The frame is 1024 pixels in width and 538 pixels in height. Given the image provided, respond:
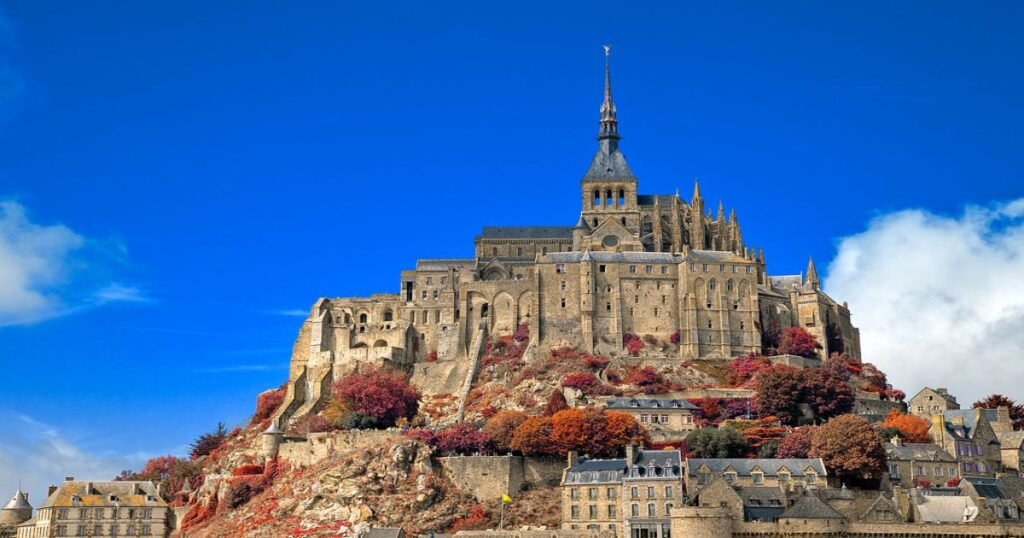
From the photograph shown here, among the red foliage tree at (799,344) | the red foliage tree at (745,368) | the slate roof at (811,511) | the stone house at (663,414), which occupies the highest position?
the red foliage tree at (799,344)

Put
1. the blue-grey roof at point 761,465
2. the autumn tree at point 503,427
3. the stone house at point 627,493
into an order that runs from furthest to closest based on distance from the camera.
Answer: the autumn tree at point 503,427
the blue-grey roof at point 761,465
the stone house at point 627,493

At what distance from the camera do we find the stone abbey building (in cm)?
10444

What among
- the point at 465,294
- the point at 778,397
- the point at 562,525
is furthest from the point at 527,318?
the point at 562,525

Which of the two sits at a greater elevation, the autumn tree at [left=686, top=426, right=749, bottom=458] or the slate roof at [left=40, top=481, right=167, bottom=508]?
the autumn tree at [left=686, top=426, right=749, bottom=458]

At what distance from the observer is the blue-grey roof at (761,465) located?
73.0 meters

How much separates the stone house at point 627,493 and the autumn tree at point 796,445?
9741 millimetres

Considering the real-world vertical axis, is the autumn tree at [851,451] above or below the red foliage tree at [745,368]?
below

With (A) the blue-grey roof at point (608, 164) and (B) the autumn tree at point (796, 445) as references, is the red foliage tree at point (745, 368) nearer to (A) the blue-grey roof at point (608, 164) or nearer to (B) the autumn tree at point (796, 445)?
(B) the autumn tree at point (796, 445)

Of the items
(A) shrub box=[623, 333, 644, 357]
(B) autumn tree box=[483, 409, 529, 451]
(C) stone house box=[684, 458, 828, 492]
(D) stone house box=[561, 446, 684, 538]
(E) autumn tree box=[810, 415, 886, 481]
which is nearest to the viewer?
(D) stone house box=[561, 446, 684, 538]

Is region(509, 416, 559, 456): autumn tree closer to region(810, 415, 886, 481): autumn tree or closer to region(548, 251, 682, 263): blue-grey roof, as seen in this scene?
region(810, 415, 886, 481): autumn tree

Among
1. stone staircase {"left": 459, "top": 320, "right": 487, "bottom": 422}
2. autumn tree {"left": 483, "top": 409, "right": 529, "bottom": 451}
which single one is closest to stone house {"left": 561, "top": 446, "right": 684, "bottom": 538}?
autumn tree {"left": 483, "top": 409, "right": 529, "bottom": 451}

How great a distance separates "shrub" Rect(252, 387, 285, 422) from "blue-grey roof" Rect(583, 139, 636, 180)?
33.3 m

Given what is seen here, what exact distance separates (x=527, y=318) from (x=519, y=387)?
30.7ft

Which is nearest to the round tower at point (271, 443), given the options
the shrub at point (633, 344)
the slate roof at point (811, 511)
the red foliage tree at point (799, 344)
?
the shrub at point (633, 344)
